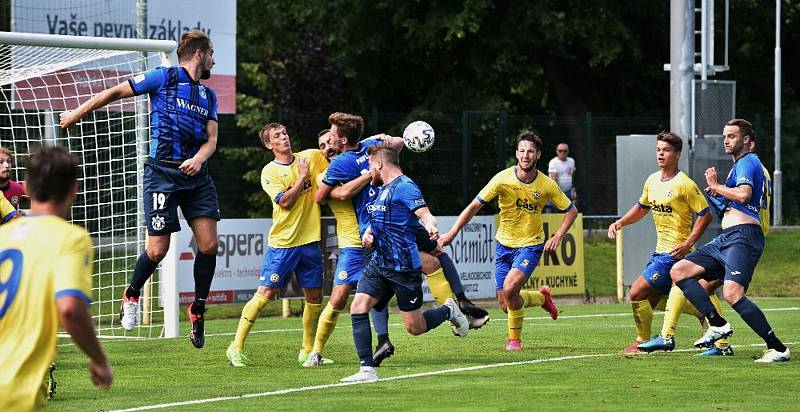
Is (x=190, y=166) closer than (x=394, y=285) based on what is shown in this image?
No

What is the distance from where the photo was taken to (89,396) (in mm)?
9539

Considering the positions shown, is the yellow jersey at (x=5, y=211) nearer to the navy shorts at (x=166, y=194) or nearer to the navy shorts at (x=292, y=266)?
the navy shorts at (x=166, y=194)

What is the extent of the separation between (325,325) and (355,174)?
1.29 meters

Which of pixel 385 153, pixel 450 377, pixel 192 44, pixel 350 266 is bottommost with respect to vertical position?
pixel 450 377

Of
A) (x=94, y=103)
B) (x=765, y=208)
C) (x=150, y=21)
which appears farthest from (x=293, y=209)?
(x=150, y=21)

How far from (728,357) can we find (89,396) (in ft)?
18.2

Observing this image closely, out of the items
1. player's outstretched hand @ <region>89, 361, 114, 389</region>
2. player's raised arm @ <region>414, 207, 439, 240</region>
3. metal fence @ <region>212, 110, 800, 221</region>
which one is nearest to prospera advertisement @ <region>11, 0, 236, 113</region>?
metal fence @ <region>212, 110, 800, 221</region>

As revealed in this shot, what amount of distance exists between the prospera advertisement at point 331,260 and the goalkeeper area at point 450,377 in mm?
2643

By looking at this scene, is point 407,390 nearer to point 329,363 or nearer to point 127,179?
point 329,363

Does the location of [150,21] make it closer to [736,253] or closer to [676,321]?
[676,321]

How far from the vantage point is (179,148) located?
1077cm

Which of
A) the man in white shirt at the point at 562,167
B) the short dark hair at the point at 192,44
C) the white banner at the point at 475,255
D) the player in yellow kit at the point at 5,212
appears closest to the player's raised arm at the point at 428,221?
the short dark hair at the point at 192,44

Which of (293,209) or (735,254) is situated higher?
(293,209)

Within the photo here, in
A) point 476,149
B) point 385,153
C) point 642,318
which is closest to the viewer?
point 385,153
